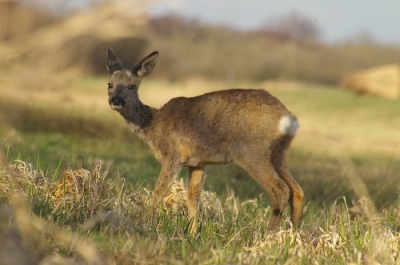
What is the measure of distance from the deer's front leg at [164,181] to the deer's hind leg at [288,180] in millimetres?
854

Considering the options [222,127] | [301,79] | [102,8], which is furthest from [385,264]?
[301,79]

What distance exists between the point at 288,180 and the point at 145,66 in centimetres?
169

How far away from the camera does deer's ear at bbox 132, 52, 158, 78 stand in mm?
5852

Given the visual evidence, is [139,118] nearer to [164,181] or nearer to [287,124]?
[164,181]

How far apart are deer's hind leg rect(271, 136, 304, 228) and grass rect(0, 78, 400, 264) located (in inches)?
5.3

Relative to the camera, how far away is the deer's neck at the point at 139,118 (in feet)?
19.4

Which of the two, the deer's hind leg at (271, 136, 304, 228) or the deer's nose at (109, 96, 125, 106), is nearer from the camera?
the deer's hind leg at (271, 136, 304, 228)

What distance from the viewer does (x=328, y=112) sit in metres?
17.9

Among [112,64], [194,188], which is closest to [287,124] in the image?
[194,188]

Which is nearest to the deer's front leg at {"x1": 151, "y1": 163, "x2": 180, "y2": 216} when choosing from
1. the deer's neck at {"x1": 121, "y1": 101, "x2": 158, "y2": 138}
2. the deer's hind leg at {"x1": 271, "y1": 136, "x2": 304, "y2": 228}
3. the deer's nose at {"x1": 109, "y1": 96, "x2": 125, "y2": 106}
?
the deer's neck at {"x1": 121, "y1": 101, "x2": 158, "y2": 138}

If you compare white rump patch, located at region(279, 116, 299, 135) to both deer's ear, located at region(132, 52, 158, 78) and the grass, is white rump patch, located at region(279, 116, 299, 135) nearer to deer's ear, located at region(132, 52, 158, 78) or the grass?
the grass

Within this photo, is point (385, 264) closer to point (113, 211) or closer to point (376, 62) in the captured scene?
point (113, 211)

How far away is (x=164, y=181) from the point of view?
5.43 m

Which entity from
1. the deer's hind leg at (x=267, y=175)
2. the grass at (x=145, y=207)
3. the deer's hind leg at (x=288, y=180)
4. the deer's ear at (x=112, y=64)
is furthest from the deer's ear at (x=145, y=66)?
the deer's hind leg at (x=288, y=180)
